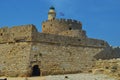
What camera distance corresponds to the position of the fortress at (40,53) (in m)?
23.5

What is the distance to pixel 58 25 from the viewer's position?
31.3 m

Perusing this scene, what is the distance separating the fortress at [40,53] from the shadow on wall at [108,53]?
99 cm

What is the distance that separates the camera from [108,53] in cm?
2948

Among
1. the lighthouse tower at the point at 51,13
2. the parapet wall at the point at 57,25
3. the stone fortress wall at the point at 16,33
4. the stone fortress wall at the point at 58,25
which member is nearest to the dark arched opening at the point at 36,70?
the stone fortress wall at the point at 16,33

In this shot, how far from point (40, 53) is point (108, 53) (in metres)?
8.41

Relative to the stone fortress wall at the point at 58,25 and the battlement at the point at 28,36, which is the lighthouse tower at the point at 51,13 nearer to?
the stone fortress wall at the point at 58,25

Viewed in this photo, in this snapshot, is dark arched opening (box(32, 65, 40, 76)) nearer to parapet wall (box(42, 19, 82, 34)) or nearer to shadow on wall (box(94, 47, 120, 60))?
shadow on wall (box(94, 47, 120, 60))

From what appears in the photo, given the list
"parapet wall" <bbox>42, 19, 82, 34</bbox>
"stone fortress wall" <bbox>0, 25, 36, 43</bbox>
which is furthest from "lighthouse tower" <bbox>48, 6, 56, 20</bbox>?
"stone fortress wall" <bbox>0, 25, 36, 43</bbox>

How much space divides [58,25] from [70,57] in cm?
622

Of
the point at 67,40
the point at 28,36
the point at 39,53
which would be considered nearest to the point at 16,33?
the point at 28,36

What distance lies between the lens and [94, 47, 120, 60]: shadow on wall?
94.0ft

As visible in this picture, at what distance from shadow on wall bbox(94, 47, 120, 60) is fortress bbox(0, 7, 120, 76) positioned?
0.99 m

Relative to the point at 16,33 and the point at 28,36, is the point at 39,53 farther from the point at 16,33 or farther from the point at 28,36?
the point at 16,33

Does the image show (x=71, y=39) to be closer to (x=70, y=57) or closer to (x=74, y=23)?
(x=70, y=57)
